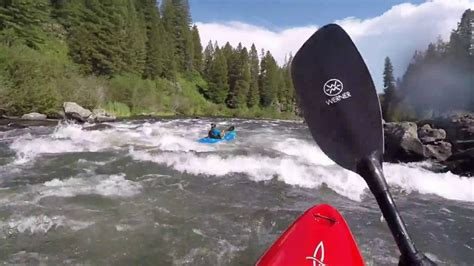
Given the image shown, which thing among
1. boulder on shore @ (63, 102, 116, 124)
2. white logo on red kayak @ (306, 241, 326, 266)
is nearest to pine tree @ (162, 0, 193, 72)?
boulder on shore @ (63, 102, 116, 124)

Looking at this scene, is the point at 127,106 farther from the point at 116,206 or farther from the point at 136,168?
the point at 116,206

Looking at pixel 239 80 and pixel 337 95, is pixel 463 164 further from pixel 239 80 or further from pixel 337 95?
pixel 239 80

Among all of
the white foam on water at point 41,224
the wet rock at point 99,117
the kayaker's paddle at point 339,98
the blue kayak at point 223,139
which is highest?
the kayaker's paddle at point 339,98

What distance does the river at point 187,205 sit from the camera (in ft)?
16.1

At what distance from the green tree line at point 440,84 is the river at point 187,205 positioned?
30.3 metres

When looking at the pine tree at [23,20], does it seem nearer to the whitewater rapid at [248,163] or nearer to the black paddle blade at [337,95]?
the whitewater rapid at [248,163]

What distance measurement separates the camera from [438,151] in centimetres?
1498

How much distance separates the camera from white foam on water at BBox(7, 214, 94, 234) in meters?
5.34

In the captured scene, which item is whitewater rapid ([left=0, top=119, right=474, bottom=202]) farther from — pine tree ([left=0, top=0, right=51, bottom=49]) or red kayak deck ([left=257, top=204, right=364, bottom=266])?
pine tree ([left=0, top=0, right=51, bottom=49])

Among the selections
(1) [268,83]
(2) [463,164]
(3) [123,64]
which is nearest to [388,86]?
(1) [268,83]

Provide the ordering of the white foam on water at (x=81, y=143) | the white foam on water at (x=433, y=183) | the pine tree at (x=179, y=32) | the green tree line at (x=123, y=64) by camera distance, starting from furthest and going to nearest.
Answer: the pine tree at (x=179, y=32) → the green tree line at (x=123, y=64) → the white foam on water at (x=81, y=143) → the white foam on water at (x=433, y=183)

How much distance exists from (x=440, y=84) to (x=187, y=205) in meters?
44.3

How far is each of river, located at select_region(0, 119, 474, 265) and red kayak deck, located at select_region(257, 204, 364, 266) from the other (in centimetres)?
242

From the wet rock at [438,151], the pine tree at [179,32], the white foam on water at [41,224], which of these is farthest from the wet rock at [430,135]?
the pine tree at [179,32]
